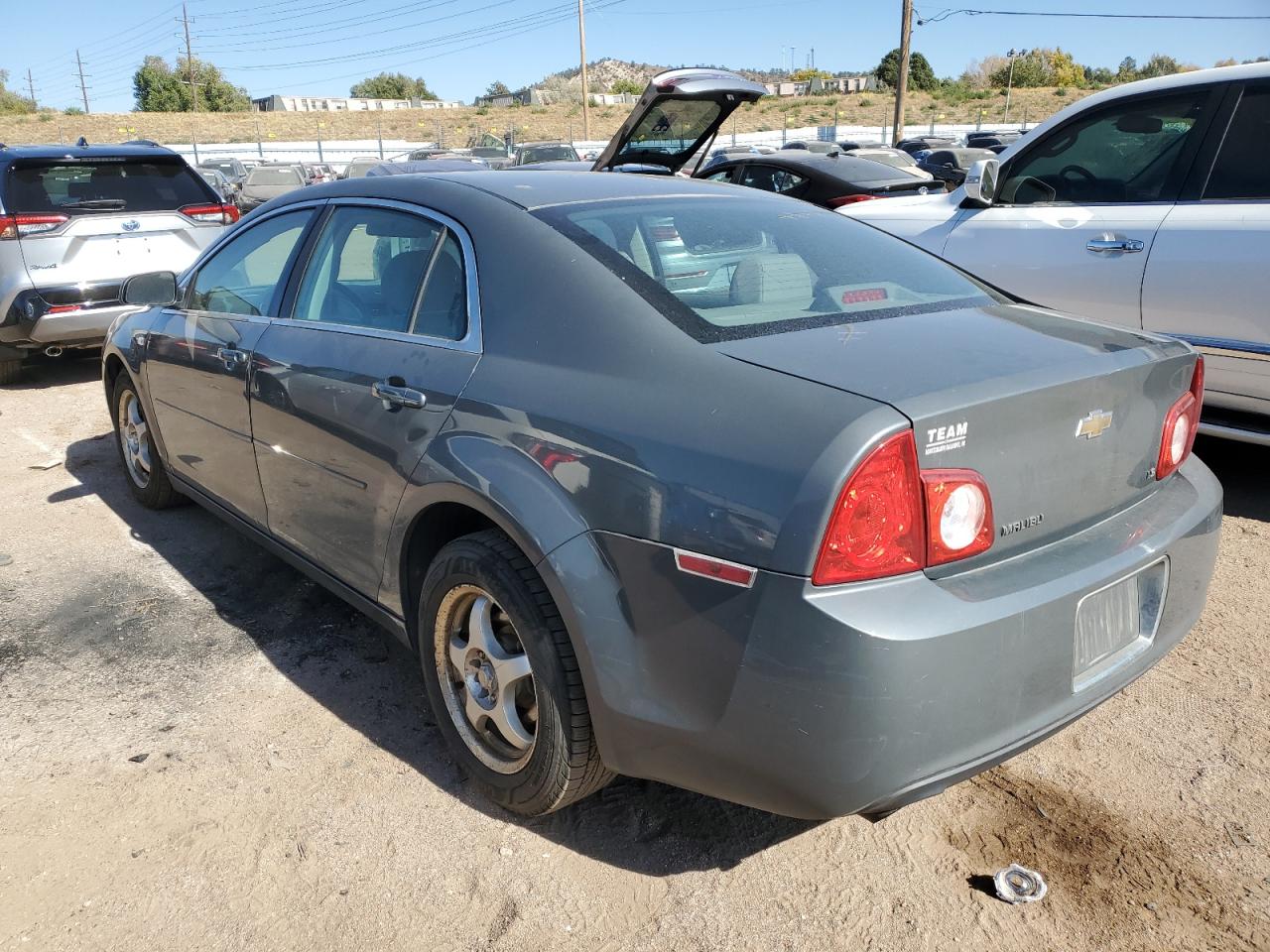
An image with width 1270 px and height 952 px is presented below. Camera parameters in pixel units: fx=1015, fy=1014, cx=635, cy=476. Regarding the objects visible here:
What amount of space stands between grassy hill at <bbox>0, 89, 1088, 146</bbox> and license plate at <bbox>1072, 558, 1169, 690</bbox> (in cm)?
5184

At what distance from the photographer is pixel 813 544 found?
1.88m

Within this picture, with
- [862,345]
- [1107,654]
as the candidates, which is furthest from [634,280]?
[1107,654]

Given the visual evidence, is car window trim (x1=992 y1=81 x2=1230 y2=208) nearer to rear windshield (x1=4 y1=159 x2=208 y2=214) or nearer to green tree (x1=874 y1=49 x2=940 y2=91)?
rear windshield (x1=4 y1=159 x2=208 y2=214)

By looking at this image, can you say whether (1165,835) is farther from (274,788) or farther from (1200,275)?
(1200,275)

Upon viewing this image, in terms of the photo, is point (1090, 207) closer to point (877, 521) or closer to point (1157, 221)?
point (1157, 221)

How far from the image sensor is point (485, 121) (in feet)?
195

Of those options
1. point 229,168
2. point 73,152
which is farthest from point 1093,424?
point 229,168

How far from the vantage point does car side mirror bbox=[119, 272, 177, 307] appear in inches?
172

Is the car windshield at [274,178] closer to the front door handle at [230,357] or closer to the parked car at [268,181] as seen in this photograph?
the parked car at [268,181]

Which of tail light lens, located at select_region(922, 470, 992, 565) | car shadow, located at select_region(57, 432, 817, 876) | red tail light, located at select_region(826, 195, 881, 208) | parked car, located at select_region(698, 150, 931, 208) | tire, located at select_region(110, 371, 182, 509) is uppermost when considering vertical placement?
parked car, located at select_region(698, 150, 931, 208)

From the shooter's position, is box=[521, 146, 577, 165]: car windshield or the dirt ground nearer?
the dirt ground

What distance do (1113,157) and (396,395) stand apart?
13.0 feet

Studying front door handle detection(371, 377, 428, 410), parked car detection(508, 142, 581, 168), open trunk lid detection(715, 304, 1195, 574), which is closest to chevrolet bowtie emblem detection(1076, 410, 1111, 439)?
open trunk lid detection(715, 304, 1195, 574)

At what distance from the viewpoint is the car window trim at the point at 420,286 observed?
270 centimetres
